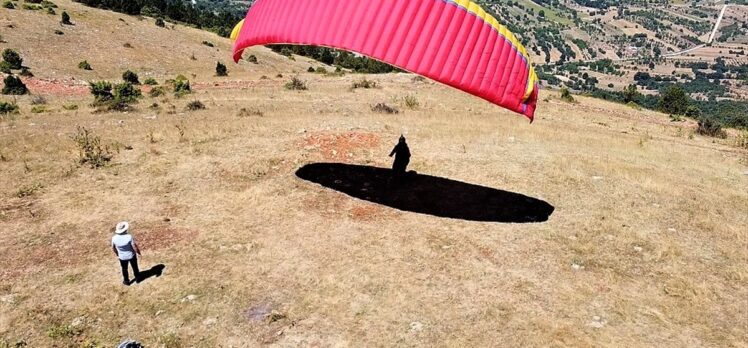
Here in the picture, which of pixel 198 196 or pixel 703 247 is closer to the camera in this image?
pixel 703 247

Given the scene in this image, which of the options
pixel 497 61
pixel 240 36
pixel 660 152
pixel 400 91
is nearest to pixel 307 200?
pixel 240 36

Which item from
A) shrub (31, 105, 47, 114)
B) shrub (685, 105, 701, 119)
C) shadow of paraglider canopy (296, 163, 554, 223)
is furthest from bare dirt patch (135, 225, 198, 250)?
shrub (685, 105, 701, 119)

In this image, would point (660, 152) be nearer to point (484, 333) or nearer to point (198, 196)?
point (484, 333)

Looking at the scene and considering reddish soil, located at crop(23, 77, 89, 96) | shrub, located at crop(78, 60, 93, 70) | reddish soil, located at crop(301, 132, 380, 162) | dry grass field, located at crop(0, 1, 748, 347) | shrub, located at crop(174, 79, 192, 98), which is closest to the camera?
dry grass field, located at crop(0, 1, 748, 347)

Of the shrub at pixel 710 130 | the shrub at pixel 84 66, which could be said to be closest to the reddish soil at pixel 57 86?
the shrub at pixel 84 66

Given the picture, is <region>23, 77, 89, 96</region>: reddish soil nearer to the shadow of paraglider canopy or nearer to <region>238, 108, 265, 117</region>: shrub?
<region>238, 108, 265, 117</region>: shrub
